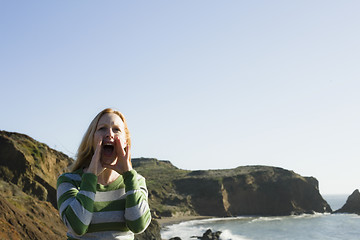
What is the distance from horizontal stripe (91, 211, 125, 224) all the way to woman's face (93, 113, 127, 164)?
0.35m

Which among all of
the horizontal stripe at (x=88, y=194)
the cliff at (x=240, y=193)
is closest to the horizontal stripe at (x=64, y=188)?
the horizontal stripe at (x=88, y=194)

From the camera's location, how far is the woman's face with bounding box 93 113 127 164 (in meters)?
2.57

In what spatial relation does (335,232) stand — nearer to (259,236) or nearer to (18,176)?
(259,236)

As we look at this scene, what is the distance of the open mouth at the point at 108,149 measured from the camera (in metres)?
2.57

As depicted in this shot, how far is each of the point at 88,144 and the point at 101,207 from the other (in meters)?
0.48

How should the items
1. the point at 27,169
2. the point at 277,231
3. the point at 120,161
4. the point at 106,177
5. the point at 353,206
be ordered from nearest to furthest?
the point at 120,161
the point at 106,177
the point at 27,169
the point at 277,231
the point at 353,206

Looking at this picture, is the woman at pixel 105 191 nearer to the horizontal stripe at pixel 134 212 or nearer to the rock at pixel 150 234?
the horizontal stripe at pixel 134 212

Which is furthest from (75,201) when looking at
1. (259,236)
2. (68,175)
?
(259,236)

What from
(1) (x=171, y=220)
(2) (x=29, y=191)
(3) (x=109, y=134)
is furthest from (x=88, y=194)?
(1) (x=171, y=220)

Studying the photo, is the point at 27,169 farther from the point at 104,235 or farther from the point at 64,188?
the point at 104,235

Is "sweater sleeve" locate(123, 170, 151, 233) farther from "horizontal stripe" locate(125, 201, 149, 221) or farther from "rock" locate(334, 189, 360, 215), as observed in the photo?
"rock" locate(334, 189, 360, 215)

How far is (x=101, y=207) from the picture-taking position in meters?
2.53

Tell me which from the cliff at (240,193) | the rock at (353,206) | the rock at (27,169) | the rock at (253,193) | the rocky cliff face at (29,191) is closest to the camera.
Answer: the rocky cliff face at (29,191)

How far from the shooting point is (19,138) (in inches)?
1246
